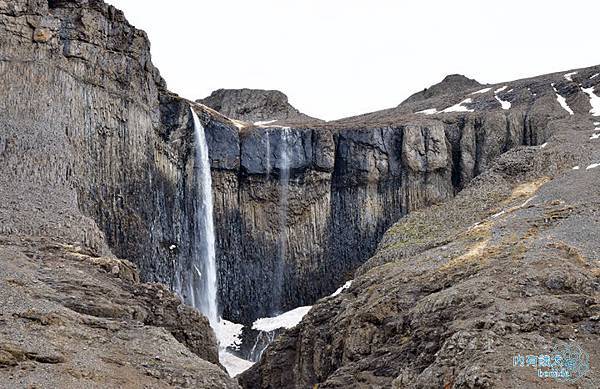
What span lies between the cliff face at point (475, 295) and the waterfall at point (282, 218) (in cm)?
1349

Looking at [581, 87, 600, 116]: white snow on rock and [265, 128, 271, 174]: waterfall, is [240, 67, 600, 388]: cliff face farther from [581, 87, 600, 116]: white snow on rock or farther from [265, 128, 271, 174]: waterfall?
[265, 128, 271, 174]: waterfall

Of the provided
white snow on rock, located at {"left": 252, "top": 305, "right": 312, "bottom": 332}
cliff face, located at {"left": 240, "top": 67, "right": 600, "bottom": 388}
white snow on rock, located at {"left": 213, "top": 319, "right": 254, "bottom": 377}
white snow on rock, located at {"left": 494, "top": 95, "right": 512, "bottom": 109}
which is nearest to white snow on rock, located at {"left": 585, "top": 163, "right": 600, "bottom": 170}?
cliff face, located at {"left": 240, "top": 67, "right": 600, "bottom": 388}

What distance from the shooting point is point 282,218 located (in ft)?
171

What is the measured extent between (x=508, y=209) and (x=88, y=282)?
22.4 metres

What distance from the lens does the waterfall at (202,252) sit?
4506cm

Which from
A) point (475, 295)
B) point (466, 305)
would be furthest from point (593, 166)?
point (466, 305)

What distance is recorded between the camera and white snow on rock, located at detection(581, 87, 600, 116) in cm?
5151

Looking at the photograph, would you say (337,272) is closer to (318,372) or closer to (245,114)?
(318,372)

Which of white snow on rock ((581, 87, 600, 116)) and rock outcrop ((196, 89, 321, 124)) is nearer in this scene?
white snow on rock ((581, 87, 600, 116))

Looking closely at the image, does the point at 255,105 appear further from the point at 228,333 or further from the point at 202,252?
the point at 228,333

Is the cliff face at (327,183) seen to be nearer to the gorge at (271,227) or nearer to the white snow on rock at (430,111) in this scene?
the gorge at (271,227)

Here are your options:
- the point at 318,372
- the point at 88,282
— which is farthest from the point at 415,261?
the point at 88,282

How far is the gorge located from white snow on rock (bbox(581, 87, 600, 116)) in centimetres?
55

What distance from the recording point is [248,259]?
50.6 m
